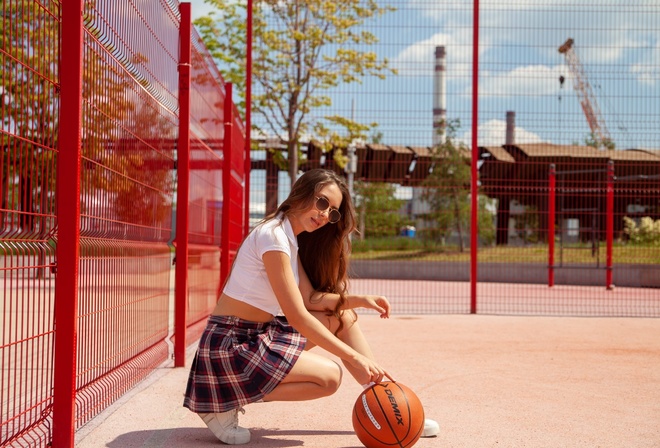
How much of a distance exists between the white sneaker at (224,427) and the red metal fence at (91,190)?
Answer: 621mm

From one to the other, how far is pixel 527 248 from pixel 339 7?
5.85 metres

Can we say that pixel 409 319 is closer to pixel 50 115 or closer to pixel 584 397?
pixel 584 397

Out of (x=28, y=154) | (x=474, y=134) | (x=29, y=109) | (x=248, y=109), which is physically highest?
(x=248, y=109)

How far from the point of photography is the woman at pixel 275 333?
3.93 meters

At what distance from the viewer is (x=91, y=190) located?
4281 millimetres

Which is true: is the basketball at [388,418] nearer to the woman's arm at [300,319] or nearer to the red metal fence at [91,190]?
the woman's arm at [300,319]

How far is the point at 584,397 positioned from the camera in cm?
555

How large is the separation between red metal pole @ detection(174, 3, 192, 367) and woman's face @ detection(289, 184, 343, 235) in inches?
91.3

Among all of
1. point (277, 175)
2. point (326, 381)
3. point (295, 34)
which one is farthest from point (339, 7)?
point (326, 381)

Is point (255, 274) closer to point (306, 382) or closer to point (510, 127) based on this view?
point (306, 382)

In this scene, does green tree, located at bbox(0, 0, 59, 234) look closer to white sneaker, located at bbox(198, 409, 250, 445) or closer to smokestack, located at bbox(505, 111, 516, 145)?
white sneaker, located at bbox(198, 409, 250, 445)

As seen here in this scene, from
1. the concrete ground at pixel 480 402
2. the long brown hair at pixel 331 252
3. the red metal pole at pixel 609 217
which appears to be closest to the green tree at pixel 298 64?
the red metal pole at pixel 609 217

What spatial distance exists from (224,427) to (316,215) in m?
1.08

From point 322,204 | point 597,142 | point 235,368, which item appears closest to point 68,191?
point 235,368
